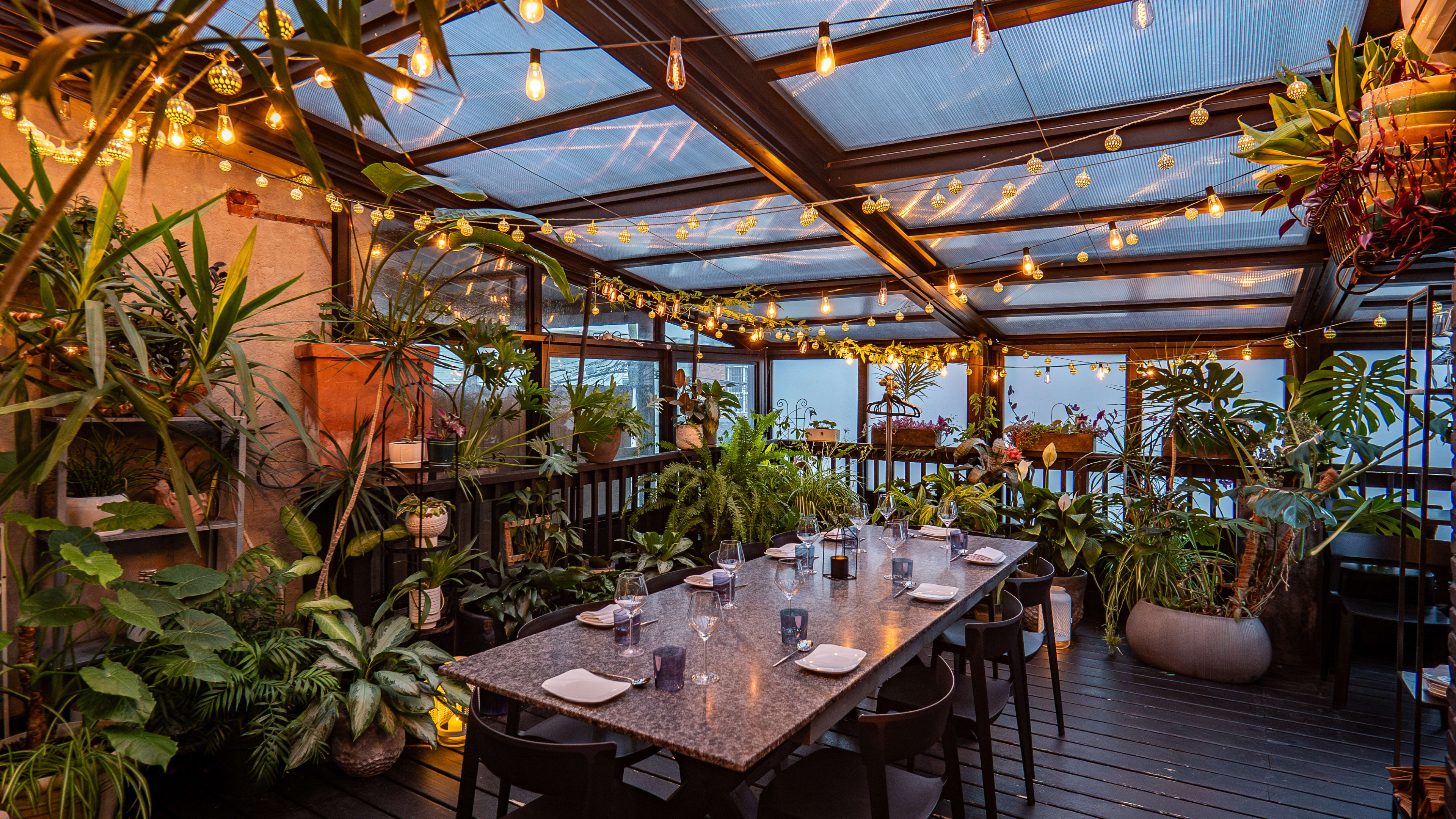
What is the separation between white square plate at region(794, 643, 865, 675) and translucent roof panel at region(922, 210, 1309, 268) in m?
3.39

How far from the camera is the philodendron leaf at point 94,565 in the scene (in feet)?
6.50

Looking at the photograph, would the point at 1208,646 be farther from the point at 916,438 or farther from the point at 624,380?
the point at 624,380

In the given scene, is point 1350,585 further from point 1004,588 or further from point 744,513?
point 744,513

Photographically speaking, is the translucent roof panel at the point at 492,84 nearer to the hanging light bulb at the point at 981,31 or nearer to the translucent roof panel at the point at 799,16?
the translucent roof panel at the point at 799,16

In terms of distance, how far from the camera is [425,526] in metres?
3.30

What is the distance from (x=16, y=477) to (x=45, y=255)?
699 mm

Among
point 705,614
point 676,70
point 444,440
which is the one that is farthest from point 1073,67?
point 444,440

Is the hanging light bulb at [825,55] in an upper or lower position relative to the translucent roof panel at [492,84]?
lower

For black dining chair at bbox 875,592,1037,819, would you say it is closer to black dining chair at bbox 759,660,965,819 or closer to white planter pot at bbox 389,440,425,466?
black dining chair at bbox 759,660,965,819

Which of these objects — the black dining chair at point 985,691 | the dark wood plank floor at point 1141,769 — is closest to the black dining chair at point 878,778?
the black dining chair at point 985,691

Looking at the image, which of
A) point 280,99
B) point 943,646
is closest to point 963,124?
point 943,646

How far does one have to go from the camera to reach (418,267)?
4316 mm

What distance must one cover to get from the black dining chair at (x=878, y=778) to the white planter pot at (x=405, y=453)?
7.74 ft

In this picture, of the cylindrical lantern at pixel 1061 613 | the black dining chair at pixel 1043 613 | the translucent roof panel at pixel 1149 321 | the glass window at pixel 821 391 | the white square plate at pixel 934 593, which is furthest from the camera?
the glass window at pixel 821 391
